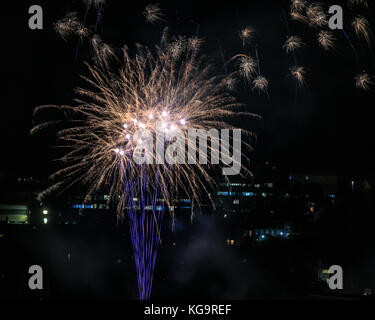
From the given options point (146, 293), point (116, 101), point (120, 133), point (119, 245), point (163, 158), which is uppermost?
point (116, 101)

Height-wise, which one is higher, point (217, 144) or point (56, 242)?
point (217, 144)

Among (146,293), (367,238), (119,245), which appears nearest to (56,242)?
(119,245)

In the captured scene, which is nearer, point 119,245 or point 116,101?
point 116,101

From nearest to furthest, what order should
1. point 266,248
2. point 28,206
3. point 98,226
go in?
point 98,226, point 266,248, point 28,206

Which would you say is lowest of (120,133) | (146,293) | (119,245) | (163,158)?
(146,293)

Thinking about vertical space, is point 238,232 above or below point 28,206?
below

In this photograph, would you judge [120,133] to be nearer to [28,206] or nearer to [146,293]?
[146,293]

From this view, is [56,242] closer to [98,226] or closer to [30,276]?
[98,226]
